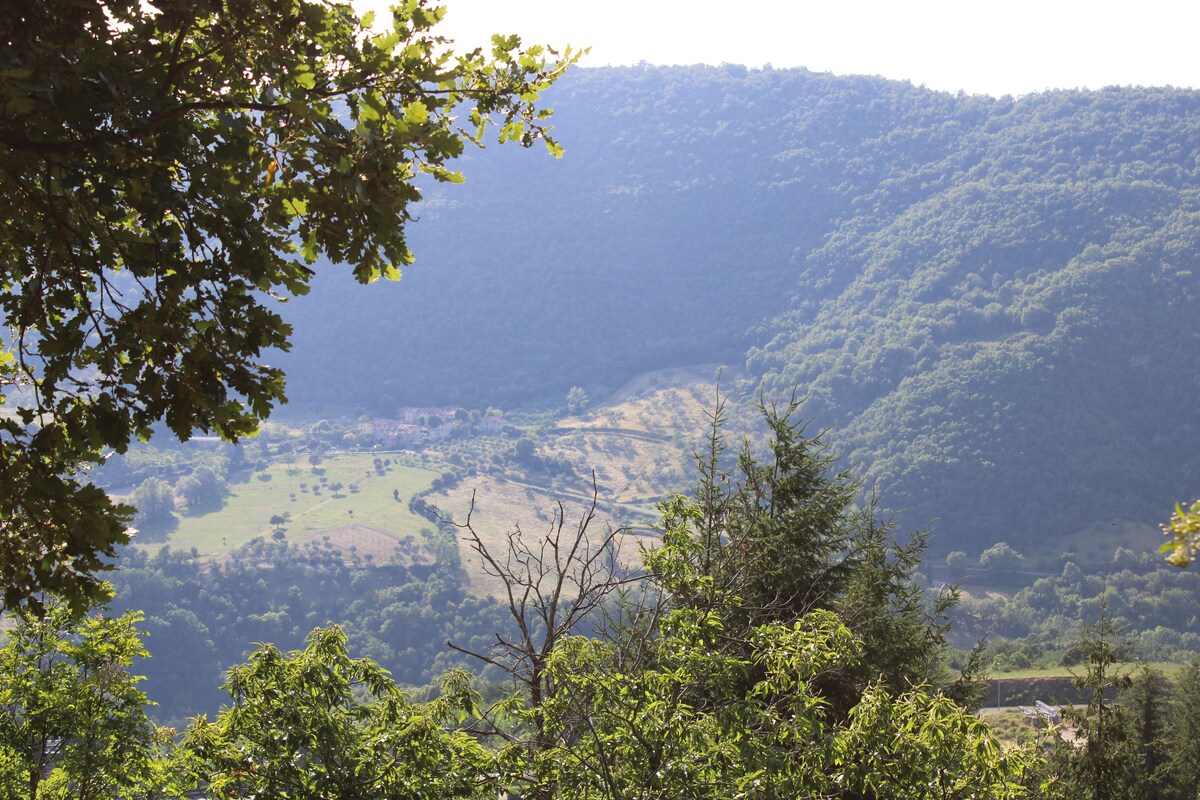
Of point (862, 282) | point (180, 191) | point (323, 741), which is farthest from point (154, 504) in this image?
point (862, 282)

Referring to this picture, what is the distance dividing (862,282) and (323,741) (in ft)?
480

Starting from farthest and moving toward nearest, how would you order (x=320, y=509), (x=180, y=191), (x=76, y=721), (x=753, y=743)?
(x=320, y=509), (x=76, y=721), (x=753, y=743), (x=180, y=191)

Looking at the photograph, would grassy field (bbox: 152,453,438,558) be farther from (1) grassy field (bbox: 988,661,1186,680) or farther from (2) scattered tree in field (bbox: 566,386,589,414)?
(1) grassy field (bbox: 988,661,1186,680)

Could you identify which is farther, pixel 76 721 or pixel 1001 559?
pixel 1001 559

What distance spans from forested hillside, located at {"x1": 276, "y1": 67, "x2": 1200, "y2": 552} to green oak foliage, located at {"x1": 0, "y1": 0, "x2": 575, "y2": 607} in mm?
95465

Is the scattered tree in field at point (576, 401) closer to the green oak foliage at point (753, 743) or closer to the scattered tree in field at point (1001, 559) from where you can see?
the scattered tree in field at point (1001, 559)

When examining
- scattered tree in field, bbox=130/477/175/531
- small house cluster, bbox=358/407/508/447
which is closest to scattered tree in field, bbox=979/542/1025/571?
small house cluster, bbox=358/407/508/447

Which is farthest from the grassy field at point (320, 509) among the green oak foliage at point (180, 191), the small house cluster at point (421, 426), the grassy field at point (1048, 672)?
the green oak foliage at point (180, 191)

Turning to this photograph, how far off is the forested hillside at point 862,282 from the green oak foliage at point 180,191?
9546cm

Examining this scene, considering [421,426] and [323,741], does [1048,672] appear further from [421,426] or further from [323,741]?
[421,426]

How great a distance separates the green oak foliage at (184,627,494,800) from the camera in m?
4.41

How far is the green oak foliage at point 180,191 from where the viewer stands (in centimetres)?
281

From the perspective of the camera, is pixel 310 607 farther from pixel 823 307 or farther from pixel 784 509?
pixel 823 307

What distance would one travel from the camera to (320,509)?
3625 inches
